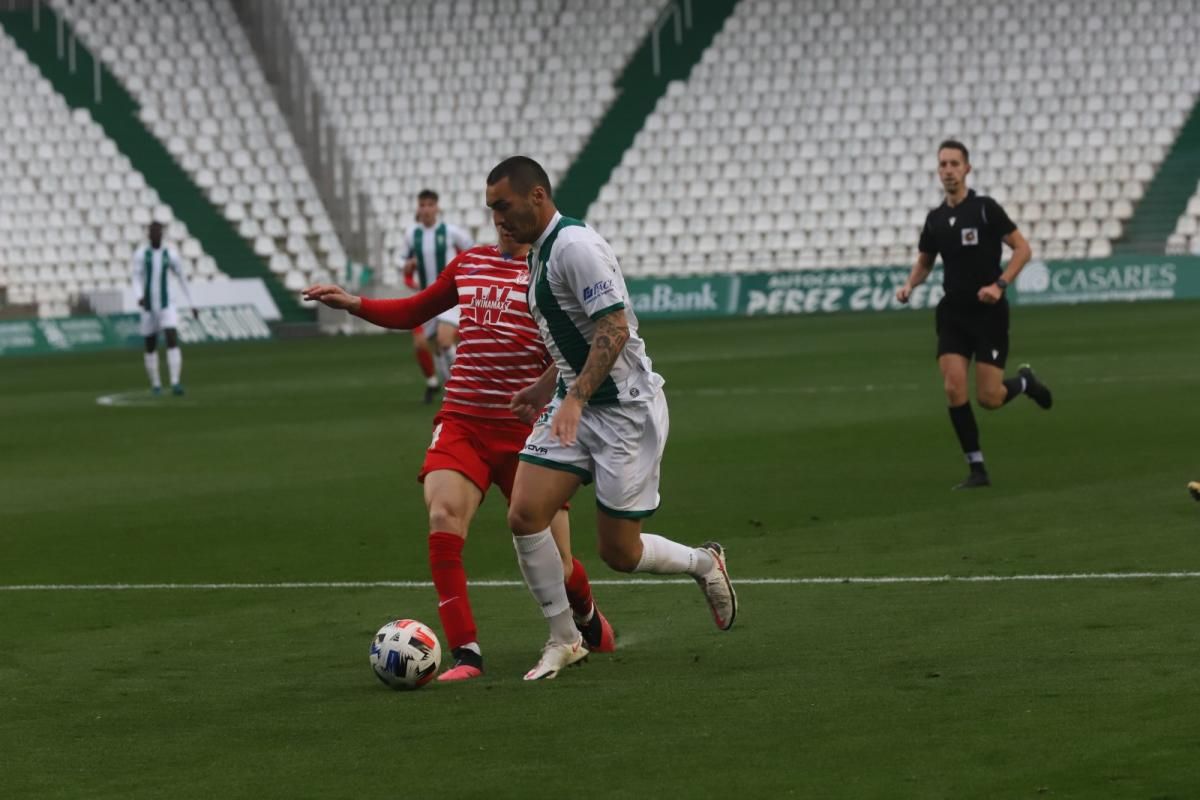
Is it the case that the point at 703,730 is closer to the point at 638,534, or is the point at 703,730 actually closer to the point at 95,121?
the point at 638,534

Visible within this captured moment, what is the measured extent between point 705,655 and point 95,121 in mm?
38806

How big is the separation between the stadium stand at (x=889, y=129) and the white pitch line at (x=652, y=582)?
32.5 meters

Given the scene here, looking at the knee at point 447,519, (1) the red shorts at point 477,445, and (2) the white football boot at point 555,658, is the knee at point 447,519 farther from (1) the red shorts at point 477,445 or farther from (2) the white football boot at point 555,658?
(2) the white football boot at point 555,658

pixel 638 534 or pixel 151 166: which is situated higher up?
pixel 638 534

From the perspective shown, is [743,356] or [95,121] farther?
[95,121]

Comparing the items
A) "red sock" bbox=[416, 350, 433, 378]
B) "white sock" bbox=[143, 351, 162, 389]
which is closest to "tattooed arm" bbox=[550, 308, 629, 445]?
"red sock" bbox=[416, 350, 433, 378]

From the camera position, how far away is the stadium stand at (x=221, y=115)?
42062 millimetres

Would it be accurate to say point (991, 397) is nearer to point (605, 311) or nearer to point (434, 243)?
point (605, 311)

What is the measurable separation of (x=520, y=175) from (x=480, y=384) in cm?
121

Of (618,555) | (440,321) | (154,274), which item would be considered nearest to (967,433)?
(618,555)

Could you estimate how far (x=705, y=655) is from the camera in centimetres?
704

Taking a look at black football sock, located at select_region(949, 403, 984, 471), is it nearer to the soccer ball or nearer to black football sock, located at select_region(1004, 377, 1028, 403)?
black football sock, located at select_region(1004, 377, 1028, 403)

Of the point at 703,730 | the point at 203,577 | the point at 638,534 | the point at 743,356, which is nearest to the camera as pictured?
the point at 703,730

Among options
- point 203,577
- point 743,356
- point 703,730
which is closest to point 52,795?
point 703,730
